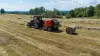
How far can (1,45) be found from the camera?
653 inches

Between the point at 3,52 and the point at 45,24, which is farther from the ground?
the point at 45,24

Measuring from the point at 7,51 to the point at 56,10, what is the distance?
94.6 meters

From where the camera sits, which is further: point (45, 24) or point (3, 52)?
point (45, 24)

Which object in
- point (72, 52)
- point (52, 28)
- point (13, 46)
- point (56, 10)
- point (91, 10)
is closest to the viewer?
point (72, 52)

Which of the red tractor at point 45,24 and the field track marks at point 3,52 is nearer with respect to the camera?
the field track marks at point 3,52

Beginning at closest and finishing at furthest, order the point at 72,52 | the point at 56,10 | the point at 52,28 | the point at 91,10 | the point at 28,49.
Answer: the point at 72,52 → the point at 28,49 → the point at 52,28 → the point at 56,10 → the point at 91,10

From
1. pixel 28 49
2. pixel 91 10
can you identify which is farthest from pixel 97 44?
pixel 91 10

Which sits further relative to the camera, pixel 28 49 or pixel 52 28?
pixel 52 28

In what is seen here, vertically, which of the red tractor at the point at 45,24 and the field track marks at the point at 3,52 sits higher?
the red tractor at the point at 45,24

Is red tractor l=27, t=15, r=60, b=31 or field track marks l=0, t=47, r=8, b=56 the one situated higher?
red tractor l=27, t=15, r=60, b=31

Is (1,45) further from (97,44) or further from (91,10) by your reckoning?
(91,10)

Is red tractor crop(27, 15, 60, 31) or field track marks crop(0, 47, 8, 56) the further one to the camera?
red tractor crop(27, 15, 60, 31)

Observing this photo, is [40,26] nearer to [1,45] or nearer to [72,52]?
A: [1,45]

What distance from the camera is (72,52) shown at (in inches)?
547
